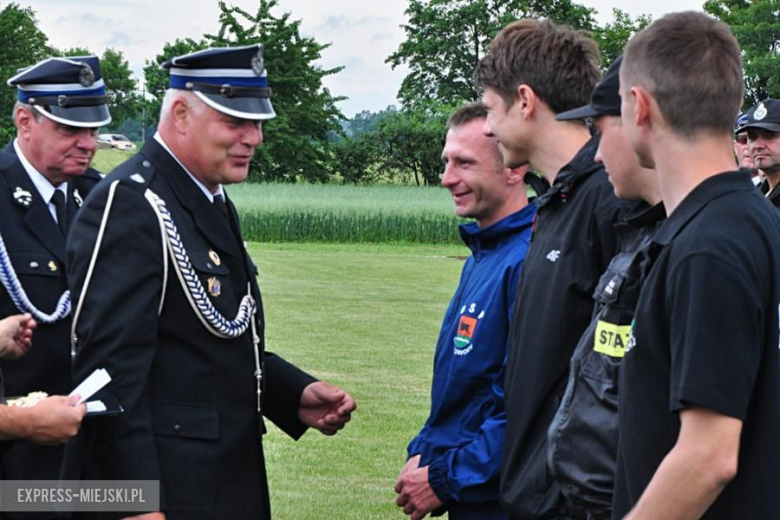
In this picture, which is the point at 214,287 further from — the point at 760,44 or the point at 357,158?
the point at 760,44

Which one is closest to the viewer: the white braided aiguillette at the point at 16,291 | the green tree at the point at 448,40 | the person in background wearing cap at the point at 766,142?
the white braided aiguillette at the point at 16,291

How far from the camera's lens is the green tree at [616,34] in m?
66.0

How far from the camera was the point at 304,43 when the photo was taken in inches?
2454

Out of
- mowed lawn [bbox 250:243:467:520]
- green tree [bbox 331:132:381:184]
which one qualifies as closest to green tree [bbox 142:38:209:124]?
green tree [bbox 331:132:381:184]

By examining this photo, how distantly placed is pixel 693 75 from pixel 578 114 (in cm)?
99

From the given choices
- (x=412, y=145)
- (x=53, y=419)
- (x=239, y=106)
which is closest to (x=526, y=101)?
(x=239, y=106)

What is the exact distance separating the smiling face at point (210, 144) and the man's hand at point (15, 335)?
0.92 metres

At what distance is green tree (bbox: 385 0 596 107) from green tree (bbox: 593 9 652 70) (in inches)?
73.1

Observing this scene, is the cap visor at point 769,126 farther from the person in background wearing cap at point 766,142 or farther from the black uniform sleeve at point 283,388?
the black uniform sleeve at point 283,388

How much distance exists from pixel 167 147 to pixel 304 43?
59.6 m

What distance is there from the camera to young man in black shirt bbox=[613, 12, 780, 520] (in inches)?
94.4

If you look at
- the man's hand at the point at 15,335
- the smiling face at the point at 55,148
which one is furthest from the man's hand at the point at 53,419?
the smiling face at the point at 55,148

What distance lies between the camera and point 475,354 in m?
4.07

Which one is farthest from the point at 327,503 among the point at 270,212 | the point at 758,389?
the point at 270,212
